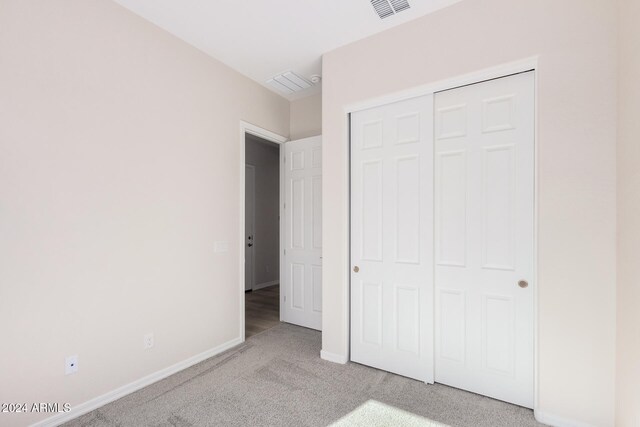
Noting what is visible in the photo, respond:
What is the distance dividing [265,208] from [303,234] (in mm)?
2617

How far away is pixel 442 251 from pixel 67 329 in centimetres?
275

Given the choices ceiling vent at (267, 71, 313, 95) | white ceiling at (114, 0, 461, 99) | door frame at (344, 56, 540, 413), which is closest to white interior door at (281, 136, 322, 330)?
ceiling vent at (267, 71, 313, 95)

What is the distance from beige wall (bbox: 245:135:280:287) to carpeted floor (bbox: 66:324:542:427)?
332 centimetres

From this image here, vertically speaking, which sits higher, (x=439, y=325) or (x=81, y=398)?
(x=439, y=325)

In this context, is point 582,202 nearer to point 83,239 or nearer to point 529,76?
point 529,76

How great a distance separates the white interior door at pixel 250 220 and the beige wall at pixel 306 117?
6.69 feet

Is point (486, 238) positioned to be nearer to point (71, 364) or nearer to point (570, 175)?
point (570, 175)

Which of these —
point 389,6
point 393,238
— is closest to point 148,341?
point 393,238

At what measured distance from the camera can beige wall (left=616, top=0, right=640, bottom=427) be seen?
1.51m

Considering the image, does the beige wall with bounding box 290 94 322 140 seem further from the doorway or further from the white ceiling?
the white ceiling

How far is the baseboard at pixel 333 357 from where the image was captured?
2795 millimetres

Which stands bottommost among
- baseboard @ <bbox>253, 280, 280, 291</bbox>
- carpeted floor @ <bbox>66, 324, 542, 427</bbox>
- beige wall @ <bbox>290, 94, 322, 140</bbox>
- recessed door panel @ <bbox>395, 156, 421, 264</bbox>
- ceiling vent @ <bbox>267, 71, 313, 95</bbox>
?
baseboard @ <bbox>253, 280, 280, 291</bbox>

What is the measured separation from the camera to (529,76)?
210 cm

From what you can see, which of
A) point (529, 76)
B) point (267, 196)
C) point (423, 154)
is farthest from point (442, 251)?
point (267, 196)
